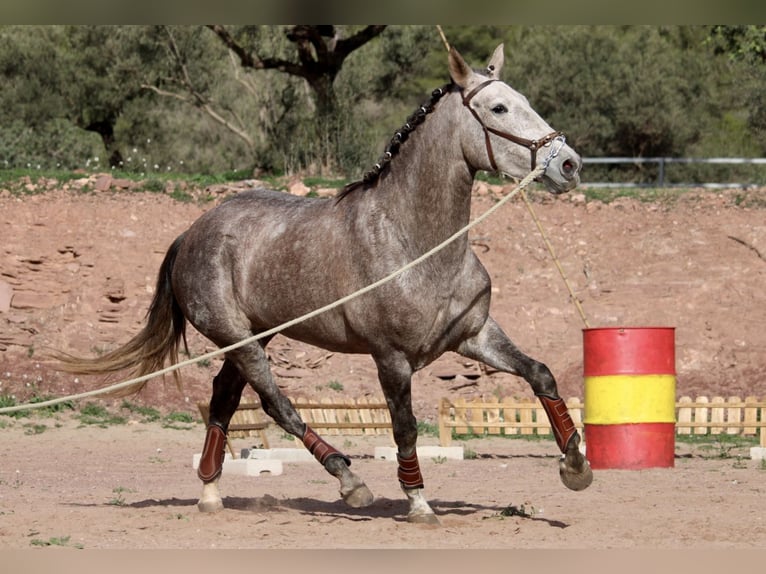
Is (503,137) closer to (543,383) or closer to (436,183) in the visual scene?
(436,183)

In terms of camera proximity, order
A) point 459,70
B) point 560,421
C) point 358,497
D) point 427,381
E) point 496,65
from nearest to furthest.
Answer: point 459,70 → point 496,65 → point 560,421 → point 358,497 → point 427,381

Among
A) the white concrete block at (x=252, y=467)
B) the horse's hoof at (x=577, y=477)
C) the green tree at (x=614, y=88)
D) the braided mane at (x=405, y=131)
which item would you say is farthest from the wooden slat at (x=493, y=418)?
the green tree at (x=614, y=88)

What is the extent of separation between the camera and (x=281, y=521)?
7.96 metres

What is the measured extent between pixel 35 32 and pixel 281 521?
28288mm

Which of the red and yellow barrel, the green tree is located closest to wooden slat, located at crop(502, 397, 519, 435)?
the red and yellow barrel

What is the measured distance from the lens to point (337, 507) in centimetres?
894

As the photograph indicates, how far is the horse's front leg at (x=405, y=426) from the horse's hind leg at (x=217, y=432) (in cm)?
154

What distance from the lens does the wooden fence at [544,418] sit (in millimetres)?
13102

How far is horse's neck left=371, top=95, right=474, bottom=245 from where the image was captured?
739 centimetres

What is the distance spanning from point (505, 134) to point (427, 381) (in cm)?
1080

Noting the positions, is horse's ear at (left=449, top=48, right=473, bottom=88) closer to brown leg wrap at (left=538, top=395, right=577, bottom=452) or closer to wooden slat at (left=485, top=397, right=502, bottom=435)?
brown leg wrap at (left=538, top=395, right=577, bottom=452)

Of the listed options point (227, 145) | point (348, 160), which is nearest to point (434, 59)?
point (227, 145)

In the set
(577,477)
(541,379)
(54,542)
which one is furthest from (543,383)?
(54,542)

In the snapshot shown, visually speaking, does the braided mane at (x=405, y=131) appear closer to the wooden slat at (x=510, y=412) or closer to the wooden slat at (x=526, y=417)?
the wooden slat at (x=510, y=412)
